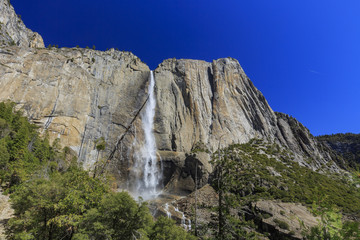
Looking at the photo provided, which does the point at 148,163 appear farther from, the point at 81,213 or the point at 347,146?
the point at 347,146

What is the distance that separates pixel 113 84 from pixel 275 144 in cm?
5285

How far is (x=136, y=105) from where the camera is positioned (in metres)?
56.4

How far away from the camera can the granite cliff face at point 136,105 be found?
145 ft

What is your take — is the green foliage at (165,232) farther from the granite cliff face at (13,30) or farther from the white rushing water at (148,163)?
the granite cliff face at (13,30)

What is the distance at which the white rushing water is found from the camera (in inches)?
1647

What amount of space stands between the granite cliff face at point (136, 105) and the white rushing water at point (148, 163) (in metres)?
1.80

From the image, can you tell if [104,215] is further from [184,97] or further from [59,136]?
[184,97]

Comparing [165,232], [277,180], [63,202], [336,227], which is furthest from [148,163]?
[336,227]

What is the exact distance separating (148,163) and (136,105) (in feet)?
62.7

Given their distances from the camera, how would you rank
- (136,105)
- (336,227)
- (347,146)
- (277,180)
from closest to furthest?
(336,227), (277,180), (136,105), (347,146)

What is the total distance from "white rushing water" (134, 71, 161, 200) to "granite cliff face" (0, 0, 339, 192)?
1.80 meters

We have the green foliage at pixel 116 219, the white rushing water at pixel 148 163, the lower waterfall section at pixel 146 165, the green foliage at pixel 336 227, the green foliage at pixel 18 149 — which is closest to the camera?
the green foliage at pixel 336 227

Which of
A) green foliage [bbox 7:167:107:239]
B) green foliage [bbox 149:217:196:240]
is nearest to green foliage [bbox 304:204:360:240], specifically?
green foliage [bbox 7:167:107:239]

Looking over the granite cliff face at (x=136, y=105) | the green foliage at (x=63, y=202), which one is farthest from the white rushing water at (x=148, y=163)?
the green foliage at (x=63, y=202)
